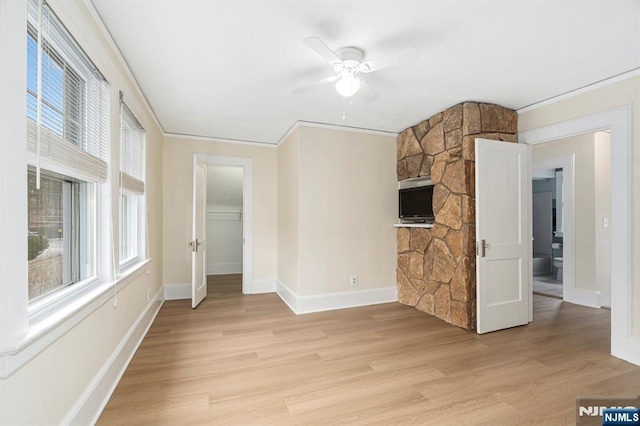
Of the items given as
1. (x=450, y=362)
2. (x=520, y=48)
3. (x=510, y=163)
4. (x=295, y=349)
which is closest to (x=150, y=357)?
(x=295, y=349)

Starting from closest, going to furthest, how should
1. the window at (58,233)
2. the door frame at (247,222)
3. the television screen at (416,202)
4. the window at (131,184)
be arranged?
the window at (58,233), the window at (131,184), the television screen at (416,202), the door frame at (247,222)

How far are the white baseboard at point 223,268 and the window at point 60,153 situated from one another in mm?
4393

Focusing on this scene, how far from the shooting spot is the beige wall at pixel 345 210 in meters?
3.78

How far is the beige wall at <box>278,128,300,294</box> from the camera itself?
386 centimetres

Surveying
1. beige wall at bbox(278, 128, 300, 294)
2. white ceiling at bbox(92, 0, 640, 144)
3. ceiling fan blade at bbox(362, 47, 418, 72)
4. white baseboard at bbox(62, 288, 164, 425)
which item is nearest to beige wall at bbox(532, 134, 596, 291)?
white ceiling at bbox(92, 0, 640, 144)

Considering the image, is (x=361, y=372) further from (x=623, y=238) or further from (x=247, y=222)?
(x=247, y=222)

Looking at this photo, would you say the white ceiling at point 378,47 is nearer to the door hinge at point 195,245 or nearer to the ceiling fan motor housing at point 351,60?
the ceiling fan motor housing at point 351,60

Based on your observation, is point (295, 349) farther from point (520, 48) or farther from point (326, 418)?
point (520, 48)

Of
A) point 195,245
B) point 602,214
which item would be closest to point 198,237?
point 195,245

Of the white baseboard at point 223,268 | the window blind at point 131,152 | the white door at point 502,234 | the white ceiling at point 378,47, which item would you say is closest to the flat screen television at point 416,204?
the white door at point 502,234

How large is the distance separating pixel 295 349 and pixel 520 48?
313 cm

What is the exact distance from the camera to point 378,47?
2119mm

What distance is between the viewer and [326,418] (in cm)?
178

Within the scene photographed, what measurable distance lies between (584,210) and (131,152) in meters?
5.92
